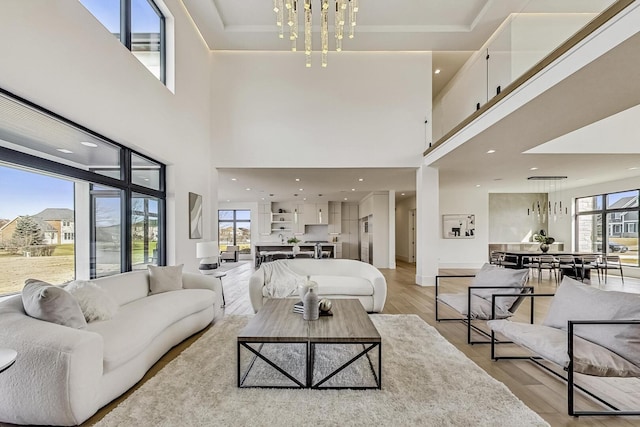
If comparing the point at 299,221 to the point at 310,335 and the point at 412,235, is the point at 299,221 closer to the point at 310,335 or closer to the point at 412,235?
the point at 412,235

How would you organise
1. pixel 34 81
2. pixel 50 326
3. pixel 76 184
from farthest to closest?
pixel 76 184 → pixel 34 81 → pixel 50 326

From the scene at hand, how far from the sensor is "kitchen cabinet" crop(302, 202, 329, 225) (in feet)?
43.5

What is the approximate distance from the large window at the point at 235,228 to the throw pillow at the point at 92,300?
35.7 ft

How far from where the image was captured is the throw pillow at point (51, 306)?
2145 millimetres

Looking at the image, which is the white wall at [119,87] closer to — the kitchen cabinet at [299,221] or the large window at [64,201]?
the large window at [64,201]

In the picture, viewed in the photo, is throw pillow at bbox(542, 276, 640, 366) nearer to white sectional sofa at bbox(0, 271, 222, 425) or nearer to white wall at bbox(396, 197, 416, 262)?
white sectional sofa at bbox(0, 271, 222, 425)

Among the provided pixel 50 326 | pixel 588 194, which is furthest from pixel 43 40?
pixel 588 194

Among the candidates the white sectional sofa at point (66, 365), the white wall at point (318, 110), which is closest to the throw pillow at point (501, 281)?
the white sectional sofa at point (66, 365)

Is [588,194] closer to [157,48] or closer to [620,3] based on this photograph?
[620,3]

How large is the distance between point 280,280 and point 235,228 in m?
9.78

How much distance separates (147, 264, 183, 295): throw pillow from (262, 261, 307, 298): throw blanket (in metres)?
1.14

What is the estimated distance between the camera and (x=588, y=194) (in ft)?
32.3

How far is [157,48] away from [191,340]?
450 cm

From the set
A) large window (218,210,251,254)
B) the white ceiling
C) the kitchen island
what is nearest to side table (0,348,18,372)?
the white ceiling
